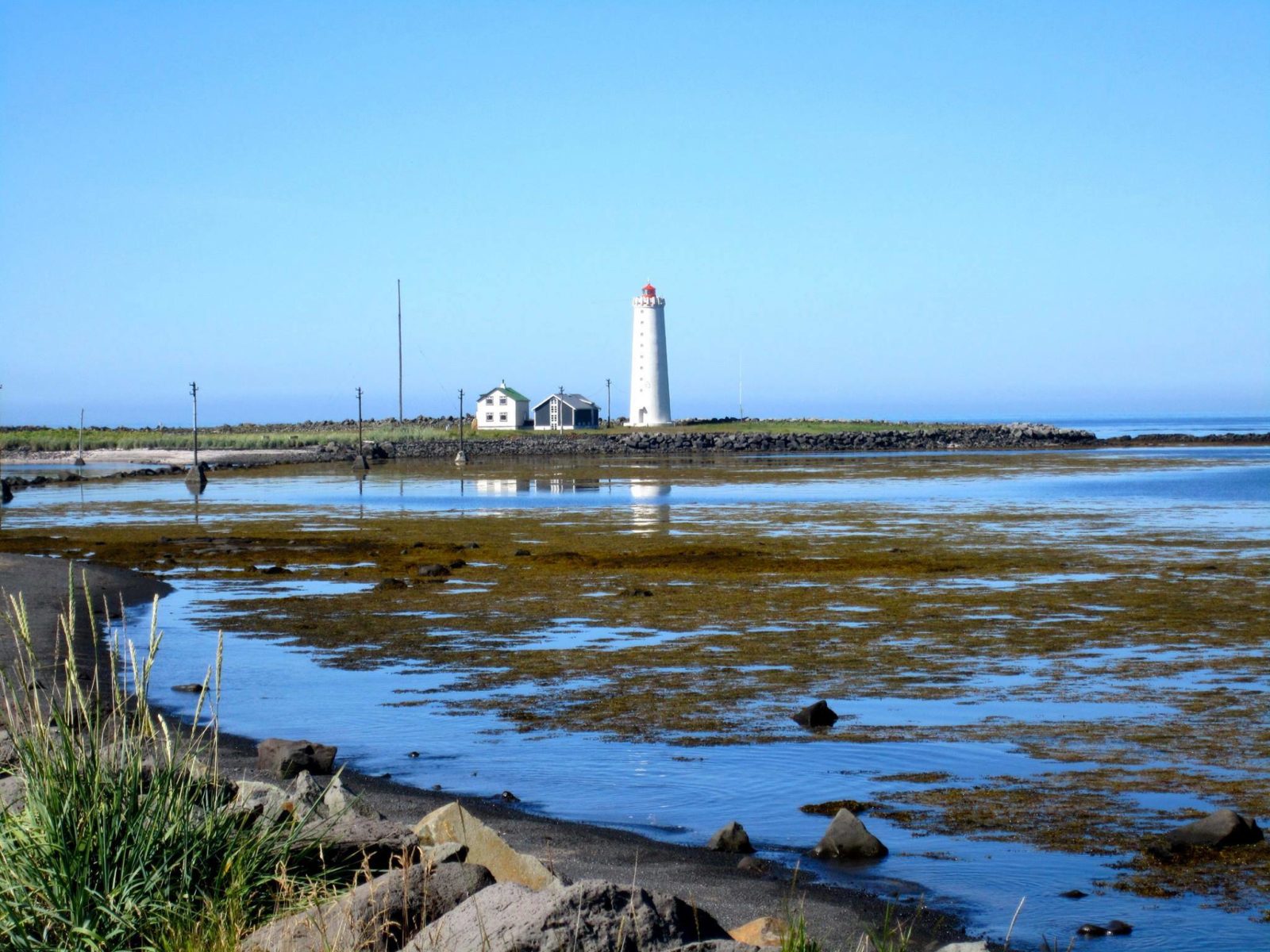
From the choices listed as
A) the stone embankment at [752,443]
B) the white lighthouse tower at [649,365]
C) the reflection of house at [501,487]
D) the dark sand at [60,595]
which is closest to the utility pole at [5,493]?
the reflection of house at [501,487]

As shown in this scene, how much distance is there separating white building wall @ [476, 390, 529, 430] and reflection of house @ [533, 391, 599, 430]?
1.28m

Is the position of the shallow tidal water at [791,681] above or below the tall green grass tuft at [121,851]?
below

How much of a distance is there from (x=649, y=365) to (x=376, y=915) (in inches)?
4124

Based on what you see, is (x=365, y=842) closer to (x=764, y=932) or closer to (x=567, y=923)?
(x=567, y=923)

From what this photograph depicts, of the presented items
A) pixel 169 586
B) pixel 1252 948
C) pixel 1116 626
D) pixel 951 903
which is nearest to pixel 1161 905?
pixel 1252 948

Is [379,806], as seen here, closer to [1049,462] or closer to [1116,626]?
[1116,626]

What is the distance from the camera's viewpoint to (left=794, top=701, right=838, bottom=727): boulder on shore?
12172 millimetres

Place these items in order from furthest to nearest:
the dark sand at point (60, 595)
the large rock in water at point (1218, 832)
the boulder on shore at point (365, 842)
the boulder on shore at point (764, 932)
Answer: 1. the dark sand at point (60, 595)
2. the large rock in water at point (1218, 832)
3. the boulder on shore at point (365, 842)
4. the boulder on shore at point (764, 932)

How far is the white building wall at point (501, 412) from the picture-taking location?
116 meters

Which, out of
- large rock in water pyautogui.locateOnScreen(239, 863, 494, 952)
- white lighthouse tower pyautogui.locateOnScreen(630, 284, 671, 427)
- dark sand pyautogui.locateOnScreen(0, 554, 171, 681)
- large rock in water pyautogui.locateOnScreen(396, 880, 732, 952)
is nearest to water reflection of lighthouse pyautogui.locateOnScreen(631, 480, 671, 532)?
dark sand pyautogui.locateOnScreen(0, 554, 171, 681)

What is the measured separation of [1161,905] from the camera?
7.64 metres

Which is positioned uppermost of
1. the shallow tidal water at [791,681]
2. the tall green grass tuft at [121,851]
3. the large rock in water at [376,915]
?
the tall green grass tuft at [121,851]

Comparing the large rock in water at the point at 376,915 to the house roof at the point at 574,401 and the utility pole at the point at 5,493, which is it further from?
the house roof at the point at 574,401

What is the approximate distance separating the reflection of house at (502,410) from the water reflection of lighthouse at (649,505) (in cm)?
5522
